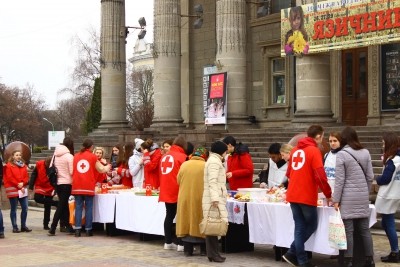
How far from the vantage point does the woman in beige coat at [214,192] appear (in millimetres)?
12523

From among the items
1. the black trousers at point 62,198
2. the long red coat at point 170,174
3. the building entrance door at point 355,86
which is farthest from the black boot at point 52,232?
the building entrance door at point 355,86

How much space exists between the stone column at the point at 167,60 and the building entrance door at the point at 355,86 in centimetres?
639

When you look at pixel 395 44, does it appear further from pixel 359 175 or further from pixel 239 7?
pixel 359 175

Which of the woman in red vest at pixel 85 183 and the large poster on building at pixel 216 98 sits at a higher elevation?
the large poster on building at pixel 216 98

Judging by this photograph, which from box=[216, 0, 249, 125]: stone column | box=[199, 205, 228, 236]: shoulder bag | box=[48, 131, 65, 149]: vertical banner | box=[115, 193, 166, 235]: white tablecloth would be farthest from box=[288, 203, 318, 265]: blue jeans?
box=[48, 131, 65, 149]: vertical banner

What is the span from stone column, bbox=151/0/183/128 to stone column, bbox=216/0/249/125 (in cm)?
301

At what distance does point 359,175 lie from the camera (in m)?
11.2

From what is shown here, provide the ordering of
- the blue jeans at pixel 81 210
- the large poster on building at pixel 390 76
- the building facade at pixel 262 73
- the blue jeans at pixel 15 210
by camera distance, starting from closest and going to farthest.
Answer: the blue jeans at pixel 81 210 < the blue jeans at pixel 15 210 < the building facade at pixel 262 73 < the large poster on building at pixel 390 76

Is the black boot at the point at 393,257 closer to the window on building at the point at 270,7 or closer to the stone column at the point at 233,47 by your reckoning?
the stone column at the point at 233,47

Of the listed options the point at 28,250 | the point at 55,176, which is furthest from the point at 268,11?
the point at 28,250

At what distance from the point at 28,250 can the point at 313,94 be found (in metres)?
13.1

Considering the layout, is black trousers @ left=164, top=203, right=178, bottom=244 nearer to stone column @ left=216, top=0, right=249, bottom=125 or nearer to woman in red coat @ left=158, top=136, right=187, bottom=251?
woman in red coat @ left=158, top=136, right=187, bottom=251

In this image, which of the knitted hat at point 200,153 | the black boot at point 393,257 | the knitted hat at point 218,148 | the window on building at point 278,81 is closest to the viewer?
the black boot at point 393,257

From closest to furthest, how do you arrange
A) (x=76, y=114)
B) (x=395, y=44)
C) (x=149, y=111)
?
(x=395, y=44) → (x=149, y=111) → (x=76, y=114)
